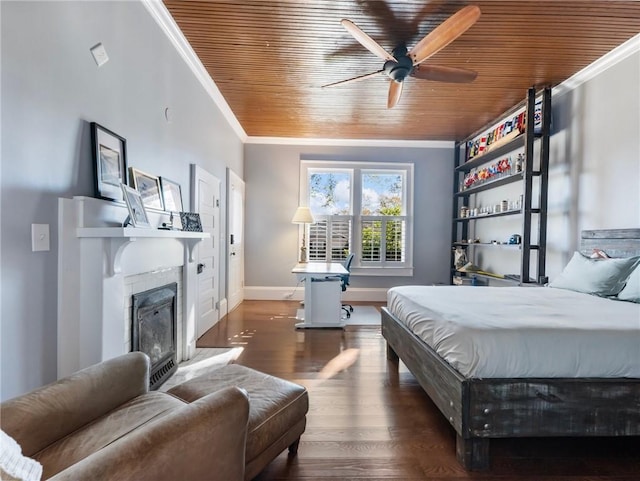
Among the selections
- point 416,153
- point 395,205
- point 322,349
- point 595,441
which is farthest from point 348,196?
point 595,441

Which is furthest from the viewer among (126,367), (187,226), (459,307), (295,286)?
(295,286)

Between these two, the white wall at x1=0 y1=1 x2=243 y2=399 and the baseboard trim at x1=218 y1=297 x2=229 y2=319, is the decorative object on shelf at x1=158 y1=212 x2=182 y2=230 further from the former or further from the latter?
the baseboard trim at x1=218 y1=297 x2=229 y2=319

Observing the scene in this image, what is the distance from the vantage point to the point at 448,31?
2160 millimetres

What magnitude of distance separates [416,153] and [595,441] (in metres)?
4.72

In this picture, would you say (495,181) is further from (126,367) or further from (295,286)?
(126,367)

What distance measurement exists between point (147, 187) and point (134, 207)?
1.63 feet

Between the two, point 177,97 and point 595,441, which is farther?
point 177,97

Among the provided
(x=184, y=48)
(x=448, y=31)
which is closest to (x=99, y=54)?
(x=184, y=48)

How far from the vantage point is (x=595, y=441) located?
69.1 inches

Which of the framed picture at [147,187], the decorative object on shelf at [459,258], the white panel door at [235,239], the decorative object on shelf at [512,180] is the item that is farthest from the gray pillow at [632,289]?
the white panel door at [235,239]

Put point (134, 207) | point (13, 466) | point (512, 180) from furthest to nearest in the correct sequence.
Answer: point (512, 180), point (134, 207), point (13, 466)

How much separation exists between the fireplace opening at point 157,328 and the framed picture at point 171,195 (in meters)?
0.67

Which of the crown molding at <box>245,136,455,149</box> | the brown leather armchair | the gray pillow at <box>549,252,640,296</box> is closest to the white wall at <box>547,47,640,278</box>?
the gray pillow at <box>549,252,640,296</box>

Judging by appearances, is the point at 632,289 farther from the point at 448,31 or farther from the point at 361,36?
the point at 361,36
